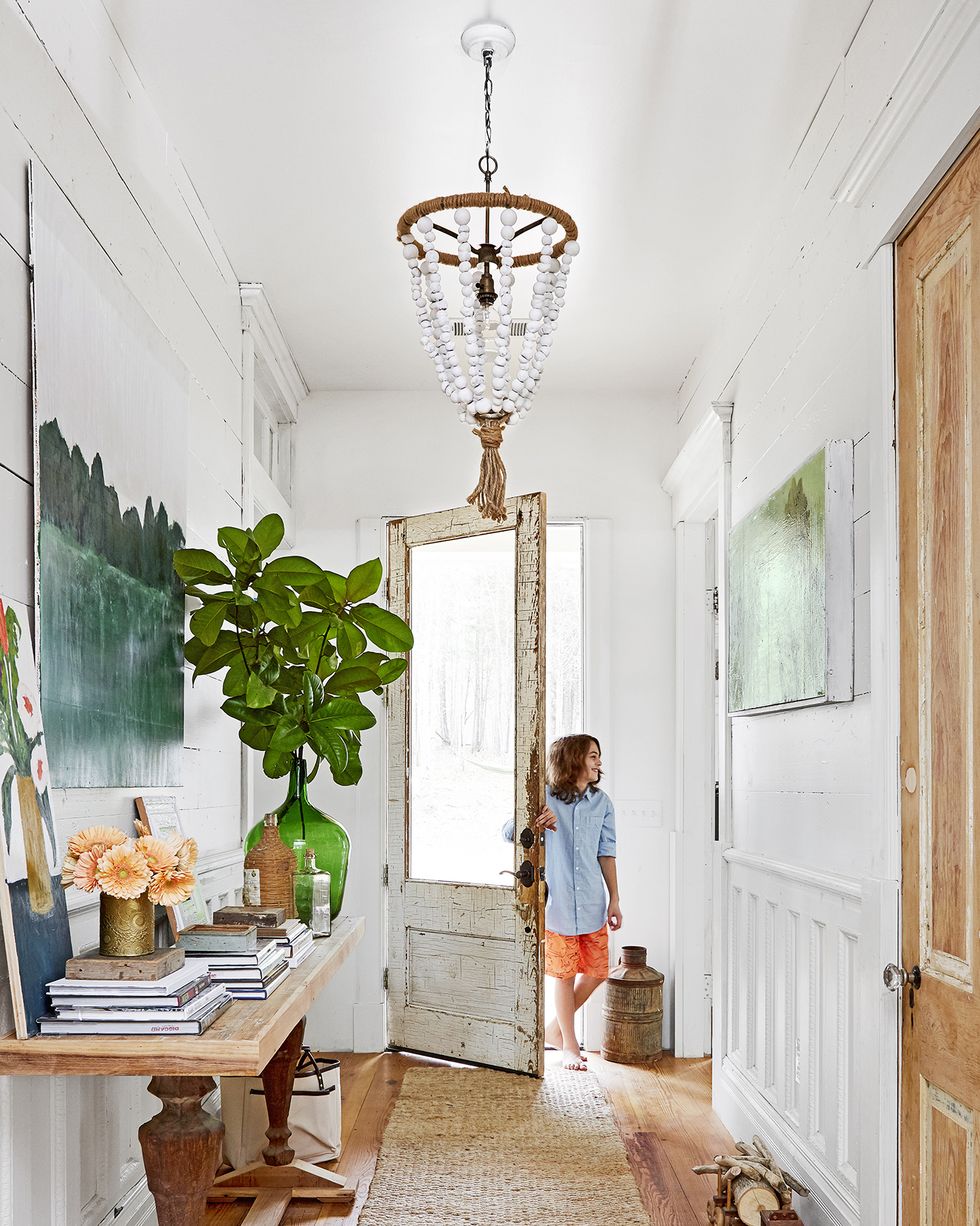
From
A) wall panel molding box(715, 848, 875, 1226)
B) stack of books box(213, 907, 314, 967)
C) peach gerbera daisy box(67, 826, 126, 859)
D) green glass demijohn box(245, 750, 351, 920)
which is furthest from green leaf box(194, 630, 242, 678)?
wall panel molding box(715, 848, 875, 1226)

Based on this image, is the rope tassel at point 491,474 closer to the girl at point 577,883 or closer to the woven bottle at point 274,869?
the woven bottle at point 274,869

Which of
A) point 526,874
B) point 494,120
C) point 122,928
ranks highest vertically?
point 494,120

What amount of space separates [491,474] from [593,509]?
2165 mm

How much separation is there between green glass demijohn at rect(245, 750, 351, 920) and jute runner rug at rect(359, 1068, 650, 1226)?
829 millimetres

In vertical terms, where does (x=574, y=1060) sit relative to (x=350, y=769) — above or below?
below

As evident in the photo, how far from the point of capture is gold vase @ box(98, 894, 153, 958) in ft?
6.38

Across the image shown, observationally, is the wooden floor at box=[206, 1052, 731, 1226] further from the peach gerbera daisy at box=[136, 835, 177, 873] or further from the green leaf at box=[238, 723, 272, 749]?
the peach gerbera daisy at box=[136, 835, 177, 873]

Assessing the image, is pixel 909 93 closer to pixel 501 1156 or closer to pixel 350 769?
pixel 350 769

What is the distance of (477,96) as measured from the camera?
291 centimetres

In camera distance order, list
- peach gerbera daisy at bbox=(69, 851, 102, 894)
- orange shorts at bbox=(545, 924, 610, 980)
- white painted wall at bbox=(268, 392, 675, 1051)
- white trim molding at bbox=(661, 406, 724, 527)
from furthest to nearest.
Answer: white painted wall at bbox=(268, 392, 675, 1051) → orange shorts at bbox=(545, 924, 610, 980) → white trim molding at bbox=(661, 406, 724, 527) → peach gerbera daisy at bbox=(69, 851, 102, 894)

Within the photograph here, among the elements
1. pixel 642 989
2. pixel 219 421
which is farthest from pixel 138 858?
pixel 642 989

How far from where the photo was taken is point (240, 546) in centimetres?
313

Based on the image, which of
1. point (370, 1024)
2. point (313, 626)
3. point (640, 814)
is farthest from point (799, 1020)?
point (370, 1024)

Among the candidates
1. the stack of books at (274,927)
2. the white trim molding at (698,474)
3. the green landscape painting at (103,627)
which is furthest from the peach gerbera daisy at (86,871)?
the white trim molding at (698,474)
